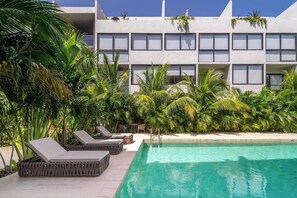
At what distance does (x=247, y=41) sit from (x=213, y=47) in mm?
2609

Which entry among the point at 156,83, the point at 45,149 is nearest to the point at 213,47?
the point at 156,83

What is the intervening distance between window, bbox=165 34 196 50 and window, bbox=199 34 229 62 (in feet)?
2.21

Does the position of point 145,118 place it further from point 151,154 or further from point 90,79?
point 90,79

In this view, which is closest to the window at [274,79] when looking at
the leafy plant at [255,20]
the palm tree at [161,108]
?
the leafy plant at [255,20]

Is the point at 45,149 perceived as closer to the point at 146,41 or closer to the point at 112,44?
the point at 112,44

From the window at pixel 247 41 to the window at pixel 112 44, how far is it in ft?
27.5

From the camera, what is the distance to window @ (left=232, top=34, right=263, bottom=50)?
21062mm

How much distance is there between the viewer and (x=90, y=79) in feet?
31.4

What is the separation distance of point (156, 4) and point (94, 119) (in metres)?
19.3

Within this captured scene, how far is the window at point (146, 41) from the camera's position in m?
21.0

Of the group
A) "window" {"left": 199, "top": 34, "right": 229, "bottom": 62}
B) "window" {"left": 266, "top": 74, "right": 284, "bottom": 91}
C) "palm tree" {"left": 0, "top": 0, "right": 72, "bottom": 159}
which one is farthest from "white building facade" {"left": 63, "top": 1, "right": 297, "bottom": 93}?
"palm tree" {"left": 0, "top": 0, "right": 72, "bottom": 159}

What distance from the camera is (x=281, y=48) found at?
Result: 21.3m

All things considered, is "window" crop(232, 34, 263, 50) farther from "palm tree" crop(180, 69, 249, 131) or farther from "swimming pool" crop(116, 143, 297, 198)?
"swimming pool" crop(116, 143, 297, 198)

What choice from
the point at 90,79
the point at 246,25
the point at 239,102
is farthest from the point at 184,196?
the point at 246,25
